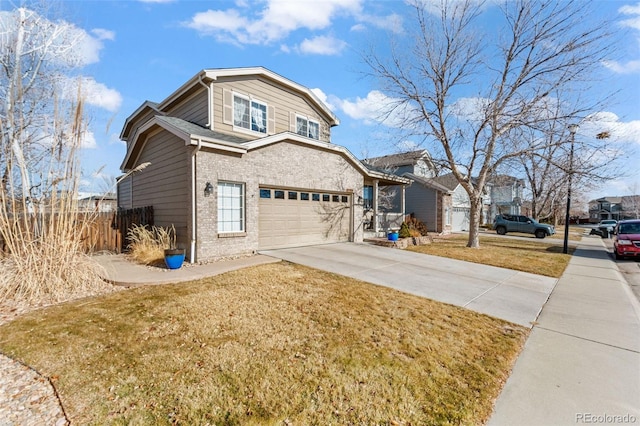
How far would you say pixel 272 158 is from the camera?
31.3 ft

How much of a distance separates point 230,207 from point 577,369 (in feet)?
27.0

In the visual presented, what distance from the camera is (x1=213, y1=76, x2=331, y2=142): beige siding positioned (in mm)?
10141

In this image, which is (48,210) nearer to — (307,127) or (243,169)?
(243,169)

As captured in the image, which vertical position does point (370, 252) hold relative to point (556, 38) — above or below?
below

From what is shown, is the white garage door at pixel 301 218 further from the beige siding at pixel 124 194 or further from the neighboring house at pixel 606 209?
the neighboring house at pixel 606 209

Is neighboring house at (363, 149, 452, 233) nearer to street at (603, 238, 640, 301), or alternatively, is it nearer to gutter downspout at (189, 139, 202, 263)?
street at (603, 238, 640, 301)

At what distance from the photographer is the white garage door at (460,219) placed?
80.4 ft

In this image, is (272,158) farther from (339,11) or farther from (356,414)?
(356,414)

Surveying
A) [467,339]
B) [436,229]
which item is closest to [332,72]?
[467,339]

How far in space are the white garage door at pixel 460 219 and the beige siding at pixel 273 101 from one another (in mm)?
16125

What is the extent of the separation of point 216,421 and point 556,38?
16745mm

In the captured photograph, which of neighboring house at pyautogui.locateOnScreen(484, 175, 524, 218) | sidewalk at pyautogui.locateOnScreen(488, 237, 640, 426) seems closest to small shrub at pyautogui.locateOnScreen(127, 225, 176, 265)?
sidewalk at pyautogui.locateOnScreen(488, 237, 640, 426)

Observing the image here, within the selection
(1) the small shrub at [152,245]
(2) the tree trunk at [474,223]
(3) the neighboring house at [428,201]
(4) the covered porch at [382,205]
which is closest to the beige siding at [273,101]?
(4) the covered porch at [382,205]

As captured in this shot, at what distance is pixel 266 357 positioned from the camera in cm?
307
